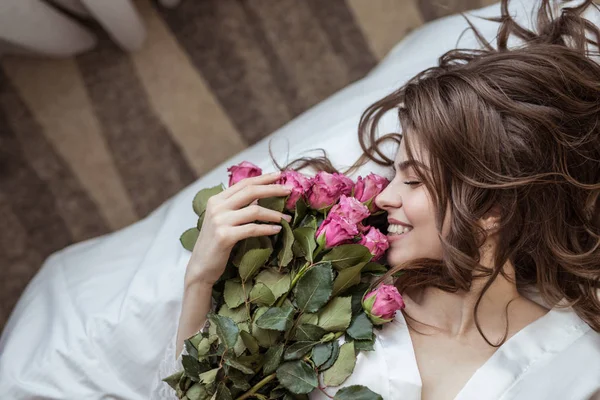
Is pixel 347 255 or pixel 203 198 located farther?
pixel 203 198

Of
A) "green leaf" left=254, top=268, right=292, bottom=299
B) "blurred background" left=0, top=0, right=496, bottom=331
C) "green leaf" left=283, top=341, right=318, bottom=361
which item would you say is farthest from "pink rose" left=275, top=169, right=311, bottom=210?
"blurred background" left=0, top=0, right=496, bottom=331

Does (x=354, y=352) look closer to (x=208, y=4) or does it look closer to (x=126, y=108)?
(x=126, y=108)

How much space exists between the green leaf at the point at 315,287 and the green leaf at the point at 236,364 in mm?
125

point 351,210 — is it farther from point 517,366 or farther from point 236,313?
point 517,366

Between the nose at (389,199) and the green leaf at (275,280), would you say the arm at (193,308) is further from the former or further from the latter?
the nose at (389,199)

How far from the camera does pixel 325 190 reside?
37.1 inches

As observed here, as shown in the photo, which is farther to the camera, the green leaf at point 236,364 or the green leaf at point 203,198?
the green leaf at point 203,198

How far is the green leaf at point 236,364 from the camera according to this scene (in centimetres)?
90

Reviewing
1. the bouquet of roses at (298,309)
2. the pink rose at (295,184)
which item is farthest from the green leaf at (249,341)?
the pink rose at (295,184)

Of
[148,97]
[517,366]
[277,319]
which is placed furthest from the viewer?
[148,97]

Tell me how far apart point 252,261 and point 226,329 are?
11 centimetres

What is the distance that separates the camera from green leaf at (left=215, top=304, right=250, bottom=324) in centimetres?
95

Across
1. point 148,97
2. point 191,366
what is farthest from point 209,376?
point 148,97

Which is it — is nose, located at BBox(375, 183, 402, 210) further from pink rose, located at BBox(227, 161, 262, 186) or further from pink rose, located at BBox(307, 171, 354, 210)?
pink rose, located at BBox(227, 161, 262, 186)
